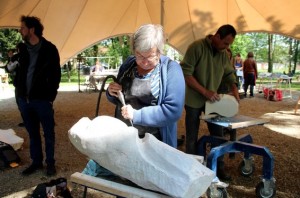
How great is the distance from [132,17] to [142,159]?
6.09m

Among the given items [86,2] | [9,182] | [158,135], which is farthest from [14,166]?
[86,2]

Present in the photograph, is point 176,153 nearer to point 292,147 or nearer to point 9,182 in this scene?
point 9,182

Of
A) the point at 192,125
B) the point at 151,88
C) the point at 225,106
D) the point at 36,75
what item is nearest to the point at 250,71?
the point at 192,125

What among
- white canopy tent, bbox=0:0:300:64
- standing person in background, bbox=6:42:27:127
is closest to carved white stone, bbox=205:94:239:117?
standing person in background, bbox=6:42:27:127

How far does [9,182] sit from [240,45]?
71.4 ft

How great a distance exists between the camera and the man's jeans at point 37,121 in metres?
3.39

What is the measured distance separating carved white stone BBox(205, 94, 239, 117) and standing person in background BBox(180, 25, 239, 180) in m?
0.05

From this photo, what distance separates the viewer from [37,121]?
11.7 feet

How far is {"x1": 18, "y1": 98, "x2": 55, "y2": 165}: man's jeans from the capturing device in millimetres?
3389

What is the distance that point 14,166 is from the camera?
3.90m

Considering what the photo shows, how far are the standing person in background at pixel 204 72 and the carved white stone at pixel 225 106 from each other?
0.05 metres

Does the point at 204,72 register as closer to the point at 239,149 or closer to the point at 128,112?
the point at 239,149

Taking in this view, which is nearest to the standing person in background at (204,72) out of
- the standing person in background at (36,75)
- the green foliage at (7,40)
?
the standing person in background at (36,75)

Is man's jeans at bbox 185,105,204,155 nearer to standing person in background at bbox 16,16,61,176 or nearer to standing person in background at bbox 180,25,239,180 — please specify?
standing person in background at bbox 180,25,239,180
